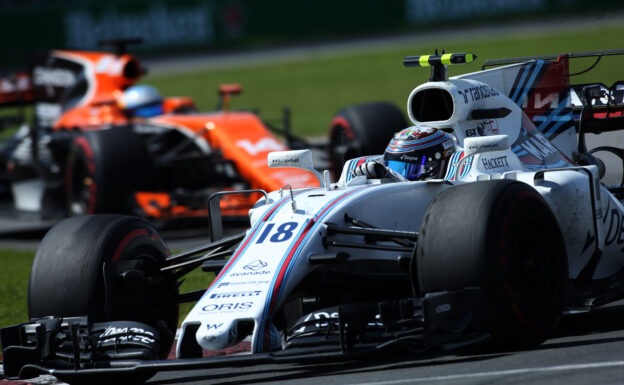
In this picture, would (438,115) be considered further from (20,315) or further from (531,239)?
(20,315)

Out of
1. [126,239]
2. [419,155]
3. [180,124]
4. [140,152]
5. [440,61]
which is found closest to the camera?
[126,239]

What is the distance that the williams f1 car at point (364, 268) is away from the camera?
5.46 m

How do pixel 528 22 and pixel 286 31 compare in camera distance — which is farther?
pixel 286 31

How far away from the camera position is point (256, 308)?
5.51 metres

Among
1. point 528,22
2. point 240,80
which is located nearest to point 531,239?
point 240,80

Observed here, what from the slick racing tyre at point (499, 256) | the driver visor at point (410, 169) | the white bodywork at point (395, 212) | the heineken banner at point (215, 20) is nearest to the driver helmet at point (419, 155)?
the driver visor at point (410, 169)

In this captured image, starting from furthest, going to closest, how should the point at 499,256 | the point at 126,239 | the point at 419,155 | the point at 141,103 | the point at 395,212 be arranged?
1. the point at 141,103
2. the point at 419,155
3. the point at 126,239
4. the point at 395,212
5. the point at 499,256

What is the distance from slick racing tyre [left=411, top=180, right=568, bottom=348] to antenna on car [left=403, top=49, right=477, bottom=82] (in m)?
1.52

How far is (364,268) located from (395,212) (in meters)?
0.36

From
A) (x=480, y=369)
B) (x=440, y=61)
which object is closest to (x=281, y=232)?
(x=480, y=369)

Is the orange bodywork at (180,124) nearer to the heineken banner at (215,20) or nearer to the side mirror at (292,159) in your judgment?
the side mirror at (292,159)

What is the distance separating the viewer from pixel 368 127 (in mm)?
12805

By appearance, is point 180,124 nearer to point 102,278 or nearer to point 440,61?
point 440,61

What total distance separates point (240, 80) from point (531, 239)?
29.6 meters
